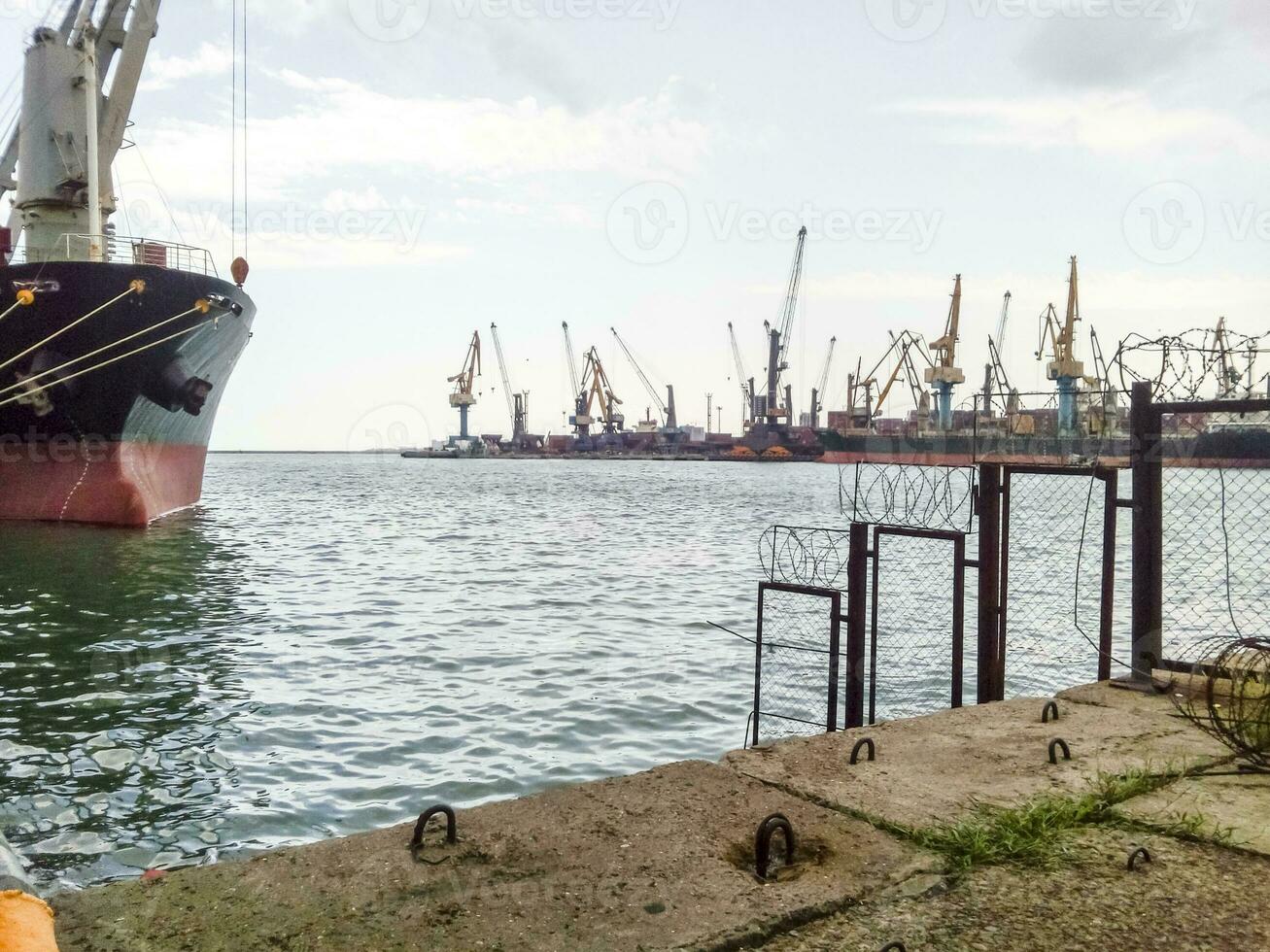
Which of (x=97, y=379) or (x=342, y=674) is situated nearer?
(x=342, y=674)

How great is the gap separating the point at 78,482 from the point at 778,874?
2773 cm

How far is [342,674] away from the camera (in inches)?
472

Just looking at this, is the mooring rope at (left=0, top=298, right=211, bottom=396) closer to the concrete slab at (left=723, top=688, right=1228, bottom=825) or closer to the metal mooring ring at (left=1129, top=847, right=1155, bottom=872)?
the concrete slab at (left=723, top=688, right=1228, bottom=825)

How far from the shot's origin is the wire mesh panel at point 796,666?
27.8 feet

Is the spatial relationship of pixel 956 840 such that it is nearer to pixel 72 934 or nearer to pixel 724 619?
pixel 72 934

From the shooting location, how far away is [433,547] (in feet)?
93.9

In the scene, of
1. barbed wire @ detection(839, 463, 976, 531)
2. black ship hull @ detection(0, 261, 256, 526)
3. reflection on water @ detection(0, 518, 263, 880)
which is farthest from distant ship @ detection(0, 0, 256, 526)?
barbed wire @ detection(839, 463, 976, 531)

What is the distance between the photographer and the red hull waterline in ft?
83.9

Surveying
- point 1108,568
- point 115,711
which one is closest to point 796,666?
point 1108,568

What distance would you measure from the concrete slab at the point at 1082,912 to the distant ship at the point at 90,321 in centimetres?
2339

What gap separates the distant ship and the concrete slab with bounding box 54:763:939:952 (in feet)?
71.8

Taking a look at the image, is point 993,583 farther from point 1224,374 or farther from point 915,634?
point 915,634

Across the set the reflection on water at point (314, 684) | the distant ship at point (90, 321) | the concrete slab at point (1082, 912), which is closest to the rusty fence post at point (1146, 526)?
the concrete slab at point (1082, 912)

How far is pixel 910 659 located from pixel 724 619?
418 centimetres
